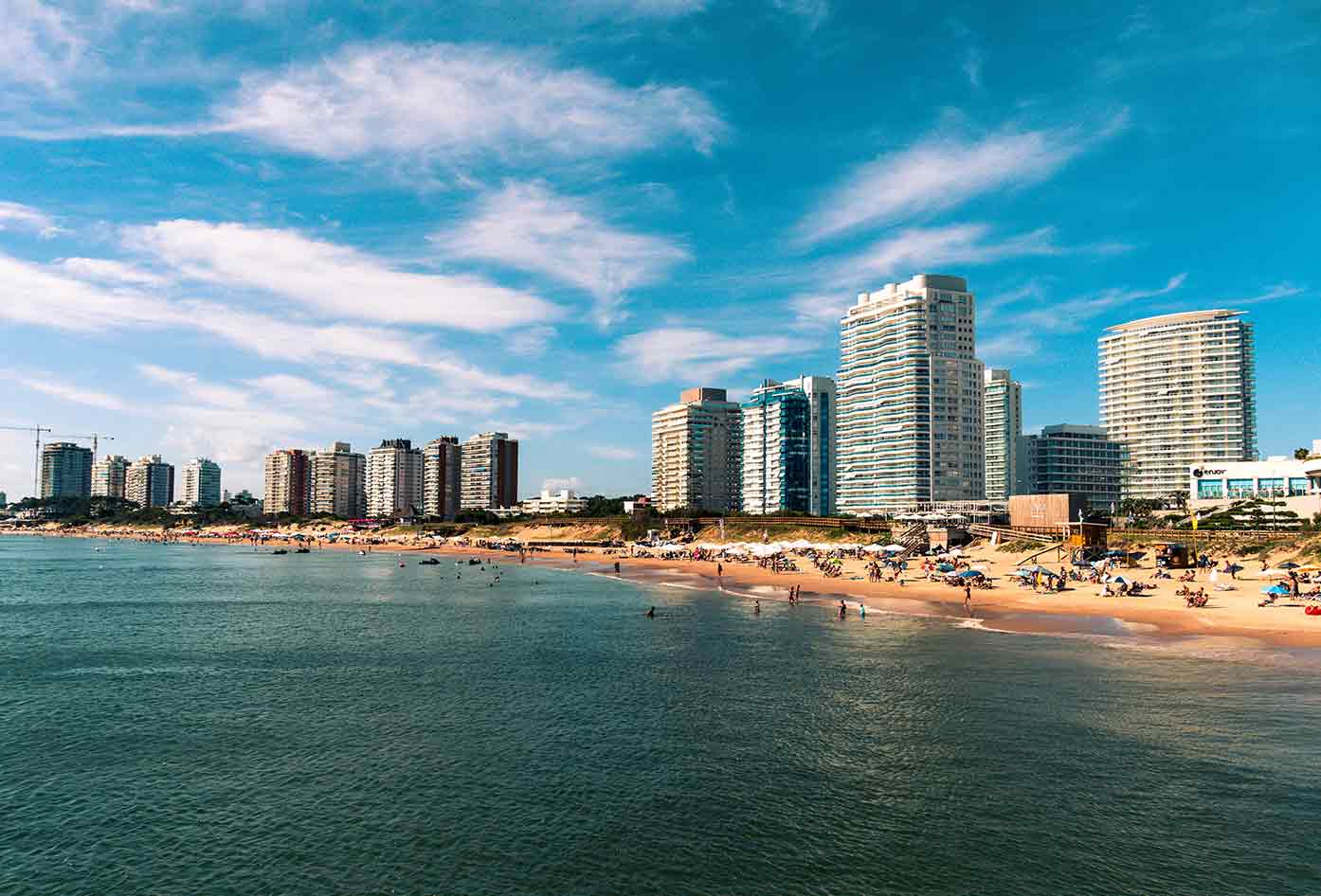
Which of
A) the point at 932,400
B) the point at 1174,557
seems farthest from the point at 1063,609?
the point at 932,400

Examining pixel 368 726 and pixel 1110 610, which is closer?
pixel 368 726

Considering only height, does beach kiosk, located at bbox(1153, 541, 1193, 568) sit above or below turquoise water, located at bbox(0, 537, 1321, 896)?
above

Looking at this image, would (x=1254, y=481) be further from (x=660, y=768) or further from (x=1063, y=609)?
(x=660, y=768)

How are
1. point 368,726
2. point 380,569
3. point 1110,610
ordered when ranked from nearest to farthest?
point 368,726
point 1110,610
point 380,569

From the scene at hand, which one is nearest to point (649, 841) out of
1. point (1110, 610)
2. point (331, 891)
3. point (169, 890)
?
point (331, 891)

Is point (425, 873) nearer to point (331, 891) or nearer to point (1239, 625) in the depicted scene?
point (331, 891)

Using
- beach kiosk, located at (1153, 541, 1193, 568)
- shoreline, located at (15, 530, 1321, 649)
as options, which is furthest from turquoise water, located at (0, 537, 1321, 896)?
beach kiosk, located at (1153, 541, 1193, 568)

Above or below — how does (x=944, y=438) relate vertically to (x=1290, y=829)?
above

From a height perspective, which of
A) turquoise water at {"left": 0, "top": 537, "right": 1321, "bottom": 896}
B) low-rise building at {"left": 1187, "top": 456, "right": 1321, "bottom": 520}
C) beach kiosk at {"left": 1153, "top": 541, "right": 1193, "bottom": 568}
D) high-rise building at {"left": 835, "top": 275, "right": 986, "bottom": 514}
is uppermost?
high-rise building at {"left": 835, "top": 275, "right": 986, "bottom": 514}

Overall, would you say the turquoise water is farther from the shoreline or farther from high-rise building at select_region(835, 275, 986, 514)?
high-rise building at select_region(835, 275, 986, 514)
